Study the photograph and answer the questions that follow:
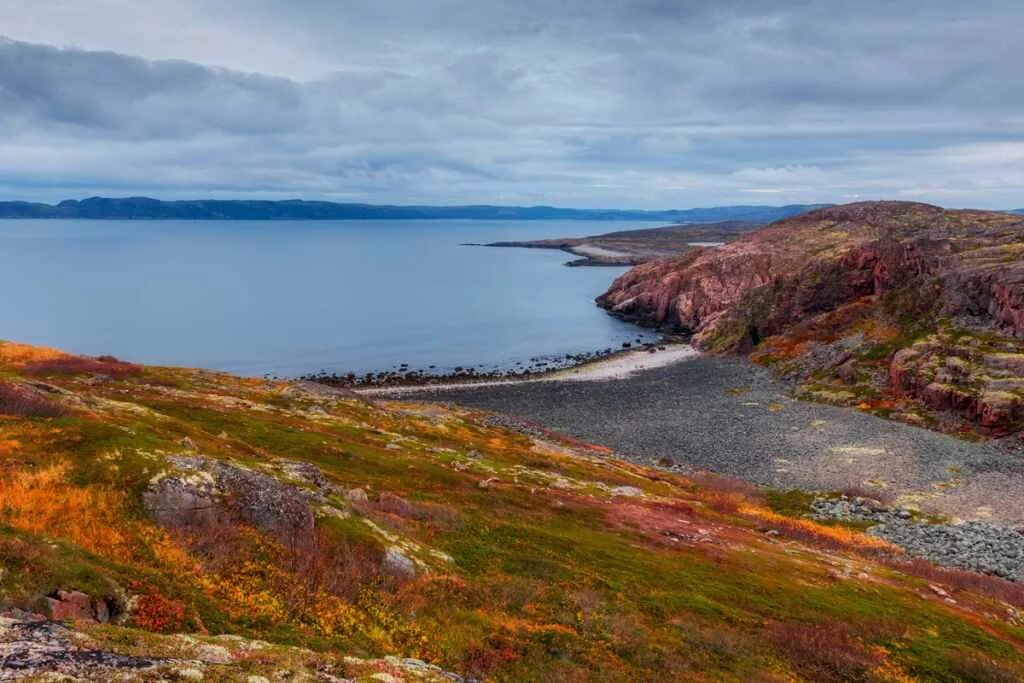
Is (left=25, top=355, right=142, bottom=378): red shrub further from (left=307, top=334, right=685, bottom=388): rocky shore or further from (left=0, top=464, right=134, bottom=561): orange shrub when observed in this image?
(left=307, top=334, right=685, bottom=388): rocky shore

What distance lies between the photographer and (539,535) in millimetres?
29688

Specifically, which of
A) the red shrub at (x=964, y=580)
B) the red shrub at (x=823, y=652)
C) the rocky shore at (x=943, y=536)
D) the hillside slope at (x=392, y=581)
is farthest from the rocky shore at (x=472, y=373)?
the red shrub at (x=823, y=652)

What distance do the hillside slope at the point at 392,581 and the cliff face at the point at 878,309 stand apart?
194 ft

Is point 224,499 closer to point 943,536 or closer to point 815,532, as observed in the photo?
point 815,532

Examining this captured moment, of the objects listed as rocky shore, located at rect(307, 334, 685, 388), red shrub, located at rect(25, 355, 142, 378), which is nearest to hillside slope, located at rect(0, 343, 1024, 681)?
red shrub, located at rect(25, 355, 142, 378)

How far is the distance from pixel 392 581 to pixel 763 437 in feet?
228

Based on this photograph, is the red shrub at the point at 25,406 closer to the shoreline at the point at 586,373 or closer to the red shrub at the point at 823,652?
the red shrub at the point at 823,652

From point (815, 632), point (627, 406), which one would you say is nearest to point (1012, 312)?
point (627, 406)

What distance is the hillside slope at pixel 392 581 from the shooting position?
45.1 ft

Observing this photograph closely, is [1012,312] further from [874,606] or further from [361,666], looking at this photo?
[361,666]

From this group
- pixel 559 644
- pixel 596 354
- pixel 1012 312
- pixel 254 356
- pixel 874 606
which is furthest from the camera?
pixel 596 354

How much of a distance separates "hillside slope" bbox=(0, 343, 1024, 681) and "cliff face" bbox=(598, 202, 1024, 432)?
59199 millimetres

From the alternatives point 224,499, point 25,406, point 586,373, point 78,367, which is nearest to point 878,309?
point 586,373

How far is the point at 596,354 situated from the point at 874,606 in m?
116
